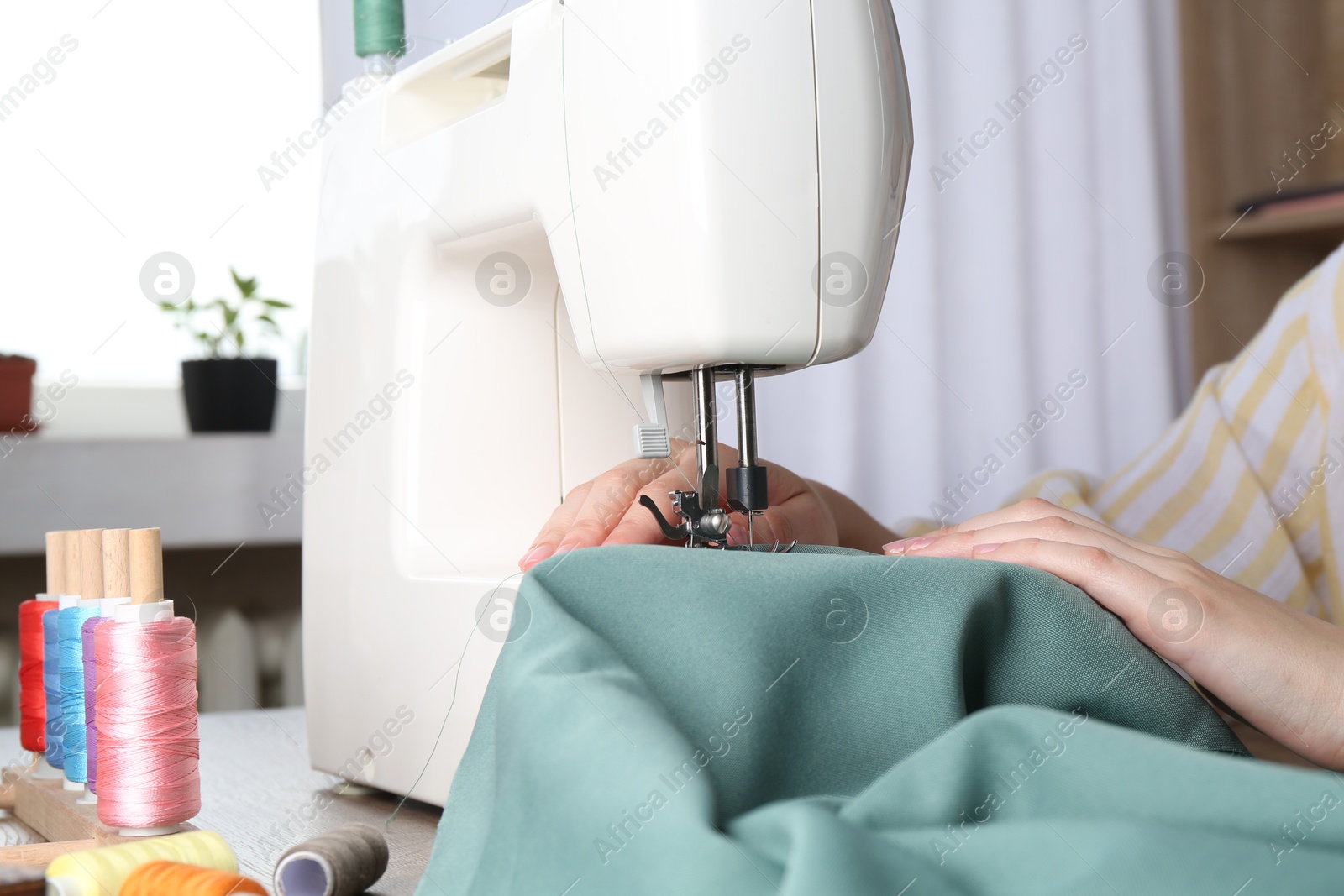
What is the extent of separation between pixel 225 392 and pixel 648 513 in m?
1.44

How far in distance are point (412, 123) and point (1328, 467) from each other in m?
1.07

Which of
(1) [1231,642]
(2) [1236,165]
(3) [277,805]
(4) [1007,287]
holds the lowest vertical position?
(3) [277,805]

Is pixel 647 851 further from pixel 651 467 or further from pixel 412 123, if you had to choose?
pixel 412 123

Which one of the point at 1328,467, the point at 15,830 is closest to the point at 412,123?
the point at 15,830

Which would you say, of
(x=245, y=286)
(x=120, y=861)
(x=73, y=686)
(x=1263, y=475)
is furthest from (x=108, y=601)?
(x=245, y=286)

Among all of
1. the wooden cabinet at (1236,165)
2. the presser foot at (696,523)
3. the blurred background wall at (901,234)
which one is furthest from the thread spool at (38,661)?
the wooden cabinet at (1236,165)

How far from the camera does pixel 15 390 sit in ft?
5.96

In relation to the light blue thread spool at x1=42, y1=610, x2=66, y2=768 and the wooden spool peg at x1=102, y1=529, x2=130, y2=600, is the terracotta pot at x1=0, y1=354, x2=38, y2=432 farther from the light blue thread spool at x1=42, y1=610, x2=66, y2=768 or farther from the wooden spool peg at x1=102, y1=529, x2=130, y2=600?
the wooden spool peg at x1=102, y1=529, x2=130, y2=600

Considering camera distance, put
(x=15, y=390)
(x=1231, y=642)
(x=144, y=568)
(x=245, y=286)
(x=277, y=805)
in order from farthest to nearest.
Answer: (x=245, y=286)
(x=15, y=390)
(x=277, y=805)
(x=144, y=568)
(x=1231, y=642)

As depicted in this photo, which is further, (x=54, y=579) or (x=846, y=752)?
(x=54, y=579)

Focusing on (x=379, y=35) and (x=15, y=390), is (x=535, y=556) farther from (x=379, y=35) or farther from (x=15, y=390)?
(x=15, y=390)

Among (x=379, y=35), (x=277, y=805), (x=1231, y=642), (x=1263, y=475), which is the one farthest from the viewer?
(x=1263, y=475)

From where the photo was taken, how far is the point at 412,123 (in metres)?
0.92

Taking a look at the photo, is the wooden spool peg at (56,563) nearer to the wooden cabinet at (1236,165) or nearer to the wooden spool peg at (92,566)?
the wooden spool peg at (92,566)
